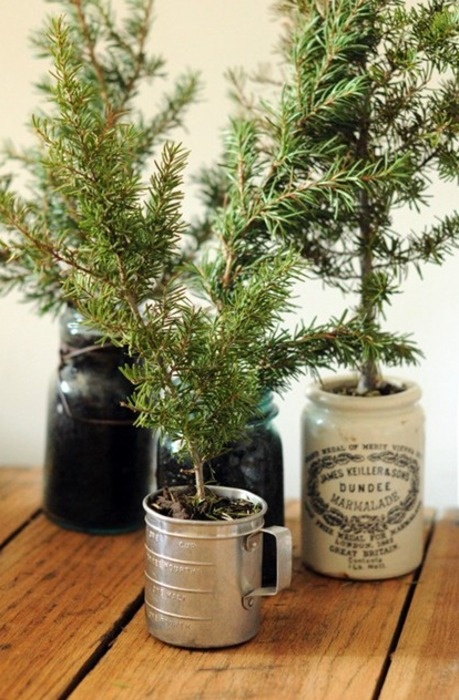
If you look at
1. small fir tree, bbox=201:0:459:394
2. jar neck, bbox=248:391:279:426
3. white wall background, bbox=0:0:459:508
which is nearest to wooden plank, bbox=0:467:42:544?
white wall background, bbox=0:0:459:508

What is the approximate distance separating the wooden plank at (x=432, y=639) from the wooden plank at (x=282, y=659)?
0.05ft

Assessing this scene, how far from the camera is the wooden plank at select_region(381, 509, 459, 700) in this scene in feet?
2.66

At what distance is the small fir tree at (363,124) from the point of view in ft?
2.93

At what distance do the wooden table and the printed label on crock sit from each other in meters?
0.04

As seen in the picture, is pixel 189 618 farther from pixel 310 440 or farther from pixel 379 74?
pixel 379 74

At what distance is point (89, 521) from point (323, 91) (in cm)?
47

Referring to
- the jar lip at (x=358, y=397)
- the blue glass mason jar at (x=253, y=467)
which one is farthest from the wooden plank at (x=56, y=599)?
the jar lip at (x=358, y=397)

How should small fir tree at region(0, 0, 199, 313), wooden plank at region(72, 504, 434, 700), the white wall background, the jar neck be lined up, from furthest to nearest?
1. the white wall background
2. small fir tree at region(0, 0, 199, 313)
3. the jar neck
4. wooden plank at region(72, 504, 434, 700)

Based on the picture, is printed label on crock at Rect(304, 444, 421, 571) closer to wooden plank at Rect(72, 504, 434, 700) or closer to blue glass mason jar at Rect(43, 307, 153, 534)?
wooden plank at Rect(72, 504, 434, 700)

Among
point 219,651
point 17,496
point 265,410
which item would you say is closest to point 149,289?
point 265,410

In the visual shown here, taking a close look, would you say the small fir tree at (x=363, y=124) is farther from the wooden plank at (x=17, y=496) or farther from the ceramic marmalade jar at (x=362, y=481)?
the wooden plank at (x=17, y=496)

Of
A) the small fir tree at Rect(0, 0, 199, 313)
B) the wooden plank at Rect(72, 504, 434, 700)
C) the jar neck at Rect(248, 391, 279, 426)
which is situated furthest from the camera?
the small fir tree at Rect(0, 0, 199, 313)

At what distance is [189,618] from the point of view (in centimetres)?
86

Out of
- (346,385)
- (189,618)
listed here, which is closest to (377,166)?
(346,385)
